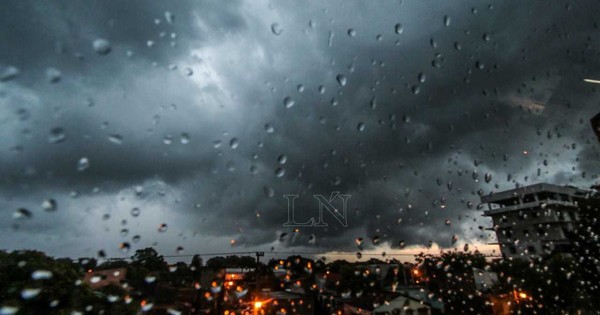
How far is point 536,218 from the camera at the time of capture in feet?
129

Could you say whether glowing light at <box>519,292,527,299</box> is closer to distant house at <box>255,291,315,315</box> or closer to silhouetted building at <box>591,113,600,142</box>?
silhouetted building at <box>591,113,600,142</box>

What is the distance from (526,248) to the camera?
38.0 m

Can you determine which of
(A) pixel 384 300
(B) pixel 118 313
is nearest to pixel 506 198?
(A) pixel 384 300

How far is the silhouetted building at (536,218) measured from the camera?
34781 millimetres

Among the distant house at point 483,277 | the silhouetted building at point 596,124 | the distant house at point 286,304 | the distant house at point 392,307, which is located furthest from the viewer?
the distant house at point 483,277

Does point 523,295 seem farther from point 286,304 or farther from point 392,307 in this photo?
point 286,304

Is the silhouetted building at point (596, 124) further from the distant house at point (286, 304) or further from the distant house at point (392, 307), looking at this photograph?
the distant house at point (286, 304)

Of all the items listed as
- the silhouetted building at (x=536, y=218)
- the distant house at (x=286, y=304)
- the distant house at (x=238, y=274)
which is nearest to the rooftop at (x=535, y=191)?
the silhouetted building at (x=536, y=218)

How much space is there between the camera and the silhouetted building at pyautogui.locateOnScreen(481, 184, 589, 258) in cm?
3478

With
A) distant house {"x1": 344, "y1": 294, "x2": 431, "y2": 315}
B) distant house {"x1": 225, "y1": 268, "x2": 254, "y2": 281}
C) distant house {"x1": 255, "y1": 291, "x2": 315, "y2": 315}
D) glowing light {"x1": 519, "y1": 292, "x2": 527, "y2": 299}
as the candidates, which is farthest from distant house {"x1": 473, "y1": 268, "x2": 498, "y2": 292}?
distant house {"x1": 225, "y1": 268, "x2": 254, "y2": 281}

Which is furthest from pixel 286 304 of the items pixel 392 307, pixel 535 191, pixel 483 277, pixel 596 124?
pixel 535 191

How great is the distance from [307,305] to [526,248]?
3309 centimetres

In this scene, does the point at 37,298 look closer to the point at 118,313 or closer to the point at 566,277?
the point at 118,313

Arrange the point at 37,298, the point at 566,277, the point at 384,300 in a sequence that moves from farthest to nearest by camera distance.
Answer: the point at 384,300 → the point at 566,277 → the point at 37,298
